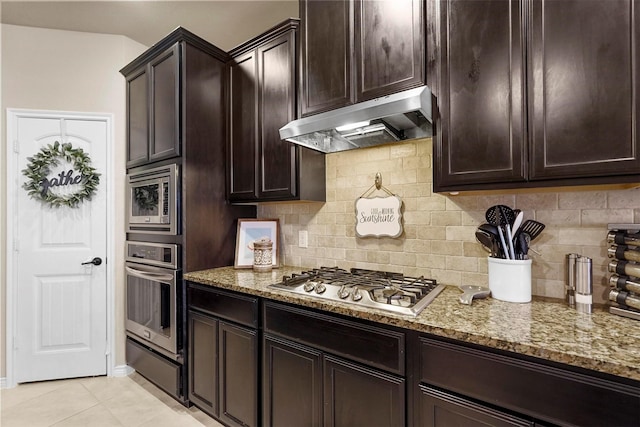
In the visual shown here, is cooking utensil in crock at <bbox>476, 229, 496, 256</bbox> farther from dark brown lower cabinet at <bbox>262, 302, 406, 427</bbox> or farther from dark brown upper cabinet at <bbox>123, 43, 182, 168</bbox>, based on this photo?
dark brown upper cabinet at <bbox>123, 43, 182, 168</bbox>

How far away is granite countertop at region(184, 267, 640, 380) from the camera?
3.02ft

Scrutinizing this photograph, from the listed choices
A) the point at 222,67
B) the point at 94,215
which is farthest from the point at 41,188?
the point at 222,67

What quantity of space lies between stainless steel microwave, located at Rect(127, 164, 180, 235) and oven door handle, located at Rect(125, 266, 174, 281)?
31 centimetres

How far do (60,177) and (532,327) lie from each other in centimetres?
344

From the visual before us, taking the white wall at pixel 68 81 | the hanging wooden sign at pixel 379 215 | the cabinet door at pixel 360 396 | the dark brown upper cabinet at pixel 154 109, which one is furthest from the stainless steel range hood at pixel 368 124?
the white wall at pixel 68 81

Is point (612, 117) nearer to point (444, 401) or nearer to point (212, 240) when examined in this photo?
point (444, 401)

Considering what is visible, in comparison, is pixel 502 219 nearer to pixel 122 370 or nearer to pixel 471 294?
pixel 471 294

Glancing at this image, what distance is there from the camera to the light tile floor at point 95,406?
2.14 metres

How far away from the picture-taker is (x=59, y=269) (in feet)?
8.93

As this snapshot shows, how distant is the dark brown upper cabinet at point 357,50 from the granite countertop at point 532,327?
1078 mm

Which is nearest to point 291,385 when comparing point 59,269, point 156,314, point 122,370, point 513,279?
point 513,279

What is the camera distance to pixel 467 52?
4.67 ft

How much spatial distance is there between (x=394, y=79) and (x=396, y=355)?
131 cm

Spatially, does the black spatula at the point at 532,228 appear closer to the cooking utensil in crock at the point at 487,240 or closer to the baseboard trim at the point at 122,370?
the cooking utensil in crock at the point at 487,240
